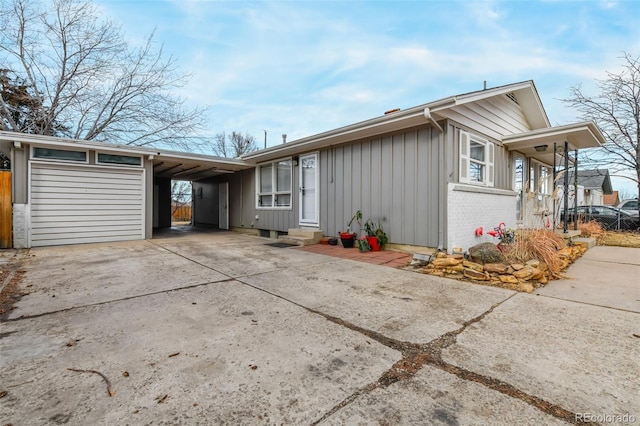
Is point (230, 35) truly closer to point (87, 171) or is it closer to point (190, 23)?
point (190, 23)

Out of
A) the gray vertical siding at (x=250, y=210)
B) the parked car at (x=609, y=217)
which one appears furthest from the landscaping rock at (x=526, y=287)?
the parked car at (x=609, y=217)

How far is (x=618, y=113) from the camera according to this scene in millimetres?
11305

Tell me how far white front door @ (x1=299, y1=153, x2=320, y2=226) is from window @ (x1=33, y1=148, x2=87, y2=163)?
551 centimetres

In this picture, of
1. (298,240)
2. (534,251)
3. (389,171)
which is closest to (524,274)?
(534,251)

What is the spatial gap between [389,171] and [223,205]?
26.7 feet

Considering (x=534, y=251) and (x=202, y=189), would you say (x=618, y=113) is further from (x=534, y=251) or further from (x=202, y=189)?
(x=202, y=189)

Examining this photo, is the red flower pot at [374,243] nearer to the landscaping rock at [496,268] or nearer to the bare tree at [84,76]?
the landscaping rock at [496,268]

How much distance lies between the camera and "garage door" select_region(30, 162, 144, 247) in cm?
671

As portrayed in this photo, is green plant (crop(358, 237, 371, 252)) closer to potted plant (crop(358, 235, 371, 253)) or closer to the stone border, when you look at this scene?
potted plant (crop(358, 235, 371, 253))

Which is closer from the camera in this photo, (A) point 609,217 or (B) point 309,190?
(B) point 309,190

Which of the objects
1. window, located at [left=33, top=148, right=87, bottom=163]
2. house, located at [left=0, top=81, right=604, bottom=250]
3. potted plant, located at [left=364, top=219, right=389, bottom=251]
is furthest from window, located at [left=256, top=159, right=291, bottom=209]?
window, located at [left=33, top=148, right=87, bottom=163]

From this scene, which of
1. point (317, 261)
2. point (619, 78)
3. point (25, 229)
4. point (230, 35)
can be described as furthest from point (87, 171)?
point (619, 78)

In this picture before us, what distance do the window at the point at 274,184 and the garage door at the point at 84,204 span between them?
3.50 metres

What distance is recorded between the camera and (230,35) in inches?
342
